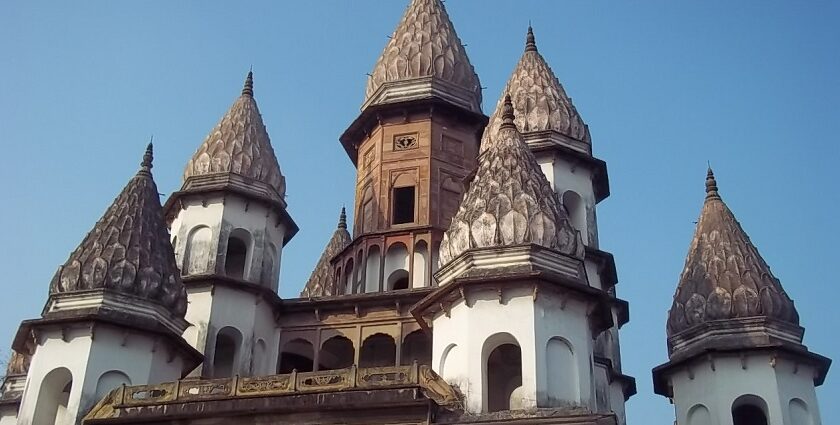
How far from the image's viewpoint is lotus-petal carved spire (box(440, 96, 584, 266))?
24.9 meters

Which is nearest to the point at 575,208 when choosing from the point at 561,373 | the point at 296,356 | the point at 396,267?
the point at 396,267

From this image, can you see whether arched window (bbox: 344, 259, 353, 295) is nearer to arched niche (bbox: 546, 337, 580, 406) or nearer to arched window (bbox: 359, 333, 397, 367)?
arched window (bbox: 359, 333, 397, 367)

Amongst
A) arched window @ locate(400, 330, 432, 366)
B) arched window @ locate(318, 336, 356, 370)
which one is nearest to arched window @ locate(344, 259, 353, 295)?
arched window @ locate(318, 336, 356, 370)

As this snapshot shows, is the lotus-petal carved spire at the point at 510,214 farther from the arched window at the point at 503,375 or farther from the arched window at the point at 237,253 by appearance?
the arched window at the point at 237,253

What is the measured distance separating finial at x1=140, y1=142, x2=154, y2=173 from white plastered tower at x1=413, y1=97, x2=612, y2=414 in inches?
372

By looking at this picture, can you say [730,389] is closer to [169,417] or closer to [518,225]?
[518,225]

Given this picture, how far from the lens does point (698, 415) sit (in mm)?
29062

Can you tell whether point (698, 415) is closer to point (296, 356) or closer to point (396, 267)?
point (396, 267)

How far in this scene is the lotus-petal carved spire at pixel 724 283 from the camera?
1147 inches

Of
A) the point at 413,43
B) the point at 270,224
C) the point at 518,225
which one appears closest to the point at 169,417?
the point at 518,225

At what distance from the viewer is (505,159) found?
26.9m

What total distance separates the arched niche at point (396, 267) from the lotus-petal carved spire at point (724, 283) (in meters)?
8.20

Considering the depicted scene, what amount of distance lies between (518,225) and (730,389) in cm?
779

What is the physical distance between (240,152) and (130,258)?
7903 mm
